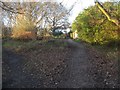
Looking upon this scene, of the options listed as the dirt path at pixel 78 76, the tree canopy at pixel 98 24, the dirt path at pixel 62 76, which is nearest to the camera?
the dirt path at pixel 78 76

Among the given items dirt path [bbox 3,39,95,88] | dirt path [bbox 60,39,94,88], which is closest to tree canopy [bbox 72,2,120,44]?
dirt path [bbox 3,39,95,88]

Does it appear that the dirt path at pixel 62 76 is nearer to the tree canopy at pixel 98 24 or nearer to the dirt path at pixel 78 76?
the dirt path at pixel 78 76

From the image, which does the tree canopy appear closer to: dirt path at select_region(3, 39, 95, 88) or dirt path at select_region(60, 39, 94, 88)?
dirt path at select_region(3, 39, 95, 88)

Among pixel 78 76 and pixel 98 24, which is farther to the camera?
pixel 98 24

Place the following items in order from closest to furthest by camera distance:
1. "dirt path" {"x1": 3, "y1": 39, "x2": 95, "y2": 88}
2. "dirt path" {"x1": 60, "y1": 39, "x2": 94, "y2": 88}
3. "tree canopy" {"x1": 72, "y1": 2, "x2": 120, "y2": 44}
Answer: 1. "dirt path" {"x1": 60, "y1": 39, "x2": 94, "y2": 88}
2. "dirt path" {"x1": 3, "y1": 39, "x2": 95, "y2": 88}
3. "tree canopy" {"x1": 72, "y1": 2, "x2": 120, "y2": 44}

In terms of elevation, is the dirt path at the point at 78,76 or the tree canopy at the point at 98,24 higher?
the tree canopy at the point at 98,24

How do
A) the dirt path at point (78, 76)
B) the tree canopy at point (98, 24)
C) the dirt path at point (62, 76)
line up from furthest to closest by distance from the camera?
the tree canopy at point (98, 24) < the dirt path at point (62, 76) < the dirt path at point (78, 76)

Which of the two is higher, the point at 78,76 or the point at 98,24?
the point at 98,24

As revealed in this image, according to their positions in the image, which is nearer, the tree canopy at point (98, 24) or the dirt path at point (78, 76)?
the dirt path at point (78, 76)

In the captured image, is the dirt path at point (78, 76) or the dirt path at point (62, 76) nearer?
the dirt path at point (78, 76)

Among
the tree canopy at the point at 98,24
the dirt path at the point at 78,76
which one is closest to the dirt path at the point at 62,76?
the dirt path at the point at 78,76

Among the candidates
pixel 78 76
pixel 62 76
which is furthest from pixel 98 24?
pixel 62 76

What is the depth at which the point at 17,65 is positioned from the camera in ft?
34.6

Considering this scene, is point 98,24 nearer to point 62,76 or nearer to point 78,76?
point 78,76
